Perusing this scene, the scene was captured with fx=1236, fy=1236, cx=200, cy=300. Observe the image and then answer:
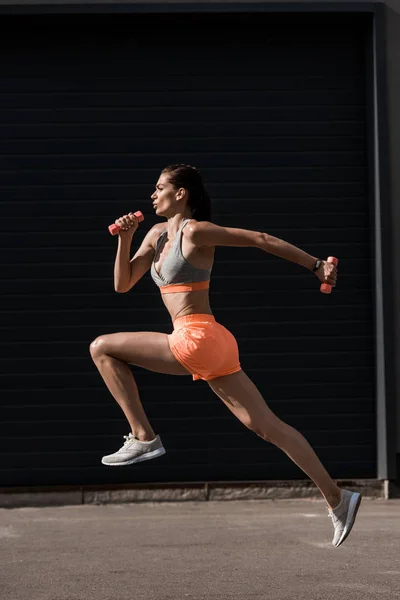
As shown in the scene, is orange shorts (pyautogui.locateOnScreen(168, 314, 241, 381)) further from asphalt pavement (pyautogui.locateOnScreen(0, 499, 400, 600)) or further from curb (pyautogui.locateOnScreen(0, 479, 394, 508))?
curb (pyautogui.locateOnScreen(0, 479, 394, 508))

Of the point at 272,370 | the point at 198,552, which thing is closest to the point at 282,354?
the point at 272,370

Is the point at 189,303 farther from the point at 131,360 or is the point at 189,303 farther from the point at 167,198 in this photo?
the point at 167,198

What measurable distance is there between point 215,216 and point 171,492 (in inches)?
112

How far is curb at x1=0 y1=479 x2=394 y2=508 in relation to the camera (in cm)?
1255

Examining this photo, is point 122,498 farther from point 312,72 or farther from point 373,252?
point 312,72

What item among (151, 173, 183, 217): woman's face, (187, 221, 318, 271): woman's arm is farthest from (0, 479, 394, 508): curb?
(187, 221, 318, 271): woman's arm

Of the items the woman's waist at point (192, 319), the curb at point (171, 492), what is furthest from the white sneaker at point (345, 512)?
the curb at point (171, 492)

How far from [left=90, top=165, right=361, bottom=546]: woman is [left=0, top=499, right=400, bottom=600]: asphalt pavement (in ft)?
6.31

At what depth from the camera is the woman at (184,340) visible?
655 cm

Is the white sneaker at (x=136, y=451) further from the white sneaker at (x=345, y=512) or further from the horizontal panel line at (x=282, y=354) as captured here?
the horizontal panel line at (x=282, y=354)

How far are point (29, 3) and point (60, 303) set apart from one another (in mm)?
3065

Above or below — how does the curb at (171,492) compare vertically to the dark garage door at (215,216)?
below

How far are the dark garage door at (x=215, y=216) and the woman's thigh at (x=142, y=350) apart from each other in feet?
19.7

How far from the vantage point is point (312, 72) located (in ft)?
42.4
